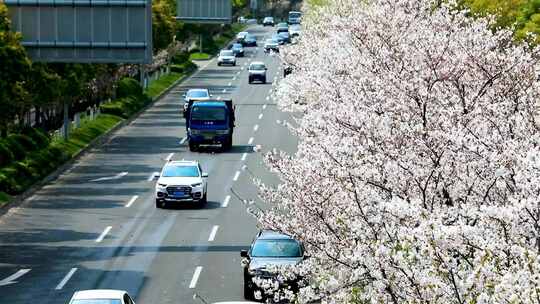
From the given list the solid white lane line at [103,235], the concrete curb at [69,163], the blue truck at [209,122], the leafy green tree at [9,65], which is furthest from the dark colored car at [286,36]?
the solid white lane line at [103,235]

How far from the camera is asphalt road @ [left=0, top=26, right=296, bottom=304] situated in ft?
111

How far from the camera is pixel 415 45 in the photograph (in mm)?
30594

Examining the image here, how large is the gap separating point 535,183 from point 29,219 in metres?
30.7

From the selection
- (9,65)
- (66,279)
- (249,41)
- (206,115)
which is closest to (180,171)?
(9,65)

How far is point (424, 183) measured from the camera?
2181cm

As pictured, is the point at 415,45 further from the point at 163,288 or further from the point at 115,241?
the point at 115,241

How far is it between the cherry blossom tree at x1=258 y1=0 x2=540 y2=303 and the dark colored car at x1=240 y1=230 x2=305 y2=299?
2785 mm

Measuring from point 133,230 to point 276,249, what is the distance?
12.2 m

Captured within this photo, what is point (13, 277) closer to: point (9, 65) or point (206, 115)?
point (9, 65)

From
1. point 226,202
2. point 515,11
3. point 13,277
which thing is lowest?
point 226,202

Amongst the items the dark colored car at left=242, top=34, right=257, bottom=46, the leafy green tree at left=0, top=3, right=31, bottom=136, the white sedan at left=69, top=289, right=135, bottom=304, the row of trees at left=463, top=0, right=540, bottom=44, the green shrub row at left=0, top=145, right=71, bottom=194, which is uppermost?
the row of trees at left=463, top=0, right=540, bottom=44

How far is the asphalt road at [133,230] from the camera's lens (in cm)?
3397

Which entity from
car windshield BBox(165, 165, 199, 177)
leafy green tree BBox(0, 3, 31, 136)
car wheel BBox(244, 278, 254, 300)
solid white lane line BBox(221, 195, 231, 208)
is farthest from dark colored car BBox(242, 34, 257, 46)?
car wheel BBox(244, 278, 254, 300)

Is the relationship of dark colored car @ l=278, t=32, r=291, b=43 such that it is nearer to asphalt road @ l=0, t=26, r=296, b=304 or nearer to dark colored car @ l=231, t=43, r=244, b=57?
dark colored car @ l=231, t=43, r=244, b=57
